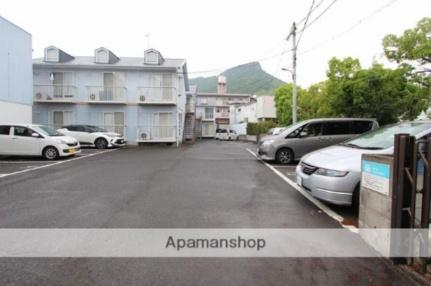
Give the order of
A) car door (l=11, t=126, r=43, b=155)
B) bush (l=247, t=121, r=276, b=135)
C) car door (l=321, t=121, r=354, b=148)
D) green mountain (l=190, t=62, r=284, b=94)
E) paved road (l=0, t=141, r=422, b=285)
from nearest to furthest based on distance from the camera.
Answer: paved road (l=0, t=141, r=422, b=285) → car door (l=321, t=121, r=354, b=148) → car door (l=11, t=126, r=43, b=155) → bush (l=247, t=121, r=276, b=135) → green mountain (l=190, t=62, r=284, b=94)

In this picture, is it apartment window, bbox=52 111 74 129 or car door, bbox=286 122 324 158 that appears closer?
car door, bbox=286 122 324 158

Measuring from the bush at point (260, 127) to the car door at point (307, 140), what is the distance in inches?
701

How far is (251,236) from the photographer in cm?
382

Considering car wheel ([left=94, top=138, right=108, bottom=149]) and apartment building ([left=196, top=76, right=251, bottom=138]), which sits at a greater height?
apartment building ([left=196, top=76, right=251, bottom=138])

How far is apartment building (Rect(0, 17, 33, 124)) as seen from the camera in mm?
14188

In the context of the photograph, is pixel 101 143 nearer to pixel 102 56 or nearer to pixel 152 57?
pixel 102 56

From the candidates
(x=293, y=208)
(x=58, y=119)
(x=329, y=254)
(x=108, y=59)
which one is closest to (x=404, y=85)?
(x=293, y=208)

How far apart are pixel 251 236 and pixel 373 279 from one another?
1442mm

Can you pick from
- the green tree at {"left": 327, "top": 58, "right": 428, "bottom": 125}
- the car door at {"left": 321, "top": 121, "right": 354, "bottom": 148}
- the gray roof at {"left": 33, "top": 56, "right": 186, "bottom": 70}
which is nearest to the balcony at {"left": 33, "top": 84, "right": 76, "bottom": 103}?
the gray roof at {"left": 33, "top": 56, "right": 186, "bottom": 70}

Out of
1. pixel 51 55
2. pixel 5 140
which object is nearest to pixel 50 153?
pixel 5 140

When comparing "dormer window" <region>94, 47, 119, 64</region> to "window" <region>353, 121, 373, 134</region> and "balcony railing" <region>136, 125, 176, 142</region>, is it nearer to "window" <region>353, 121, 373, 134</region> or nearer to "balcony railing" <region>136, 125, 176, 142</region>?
"balcony railing" <region>136, 125, 176, 142</region>

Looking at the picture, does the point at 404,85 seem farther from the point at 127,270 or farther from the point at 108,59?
the point at 108,59

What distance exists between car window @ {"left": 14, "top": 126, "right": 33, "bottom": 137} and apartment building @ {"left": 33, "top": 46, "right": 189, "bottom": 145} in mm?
8796

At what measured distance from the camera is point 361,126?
10.4 meters
